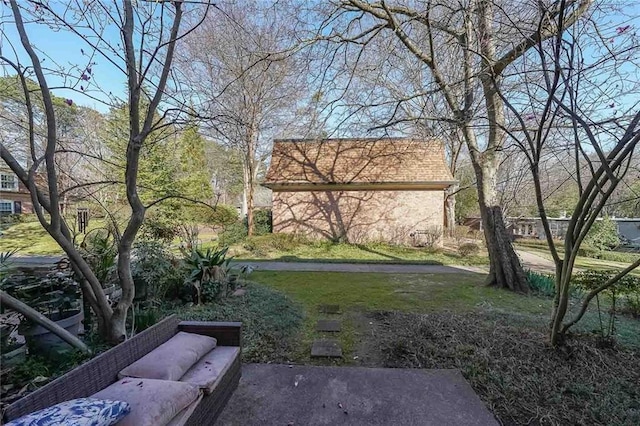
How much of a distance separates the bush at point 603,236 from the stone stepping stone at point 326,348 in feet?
54.9

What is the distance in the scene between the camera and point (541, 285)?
266 inches

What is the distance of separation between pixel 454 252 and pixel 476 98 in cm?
717

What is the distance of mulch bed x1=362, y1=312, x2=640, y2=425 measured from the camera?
2.58m

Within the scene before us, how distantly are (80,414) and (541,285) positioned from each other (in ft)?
26.7

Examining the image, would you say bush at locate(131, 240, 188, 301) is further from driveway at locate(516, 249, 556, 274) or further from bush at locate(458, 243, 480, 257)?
bush at locate(458, 243, 480, 257)

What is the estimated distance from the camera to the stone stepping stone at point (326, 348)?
146 inches

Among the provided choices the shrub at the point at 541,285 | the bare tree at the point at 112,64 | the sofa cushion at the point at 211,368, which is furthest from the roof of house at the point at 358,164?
the sofa cushion at the point at 211,368

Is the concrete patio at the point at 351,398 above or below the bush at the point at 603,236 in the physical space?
below

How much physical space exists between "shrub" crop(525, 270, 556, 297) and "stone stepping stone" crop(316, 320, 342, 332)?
495 centimetres

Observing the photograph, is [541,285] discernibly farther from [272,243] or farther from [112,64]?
[272,243]

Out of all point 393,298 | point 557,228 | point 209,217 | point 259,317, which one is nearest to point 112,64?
point 259,317

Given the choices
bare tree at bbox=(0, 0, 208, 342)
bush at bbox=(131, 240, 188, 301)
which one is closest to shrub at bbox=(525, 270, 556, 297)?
bush at bbox=(131, 240, 188, 301)

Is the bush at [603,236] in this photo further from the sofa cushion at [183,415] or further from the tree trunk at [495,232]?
the sofa cushion at [183,415]

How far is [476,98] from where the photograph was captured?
6.76 metres
